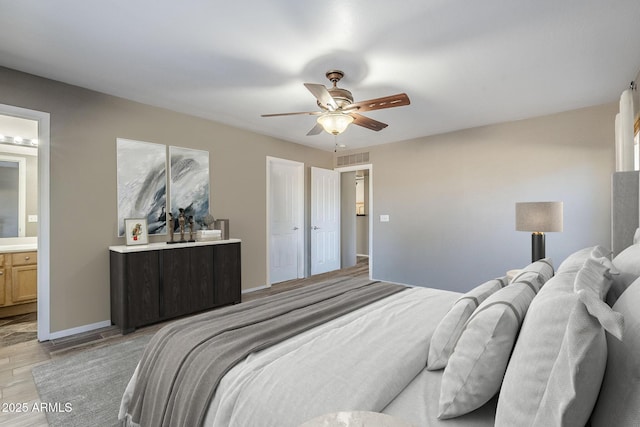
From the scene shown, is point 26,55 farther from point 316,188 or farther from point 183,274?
point 316,188

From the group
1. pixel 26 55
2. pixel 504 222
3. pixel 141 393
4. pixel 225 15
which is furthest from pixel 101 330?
pixel 504 222

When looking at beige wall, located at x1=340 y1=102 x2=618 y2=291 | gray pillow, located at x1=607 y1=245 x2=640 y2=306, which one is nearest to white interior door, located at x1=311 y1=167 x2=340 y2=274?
beige wall, located at x1=340 y1=102 x2=618 y2=291

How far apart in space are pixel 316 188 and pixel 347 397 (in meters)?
4.97

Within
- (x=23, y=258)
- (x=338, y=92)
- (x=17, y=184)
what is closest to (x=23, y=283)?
(x=23, y=258)

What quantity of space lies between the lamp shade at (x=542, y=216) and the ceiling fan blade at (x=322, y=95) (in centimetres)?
209

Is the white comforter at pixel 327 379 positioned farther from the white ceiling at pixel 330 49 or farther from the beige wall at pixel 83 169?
the beige wall at pixel 83 169

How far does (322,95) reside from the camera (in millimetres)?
2414

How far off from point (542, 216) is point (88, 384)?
398cm

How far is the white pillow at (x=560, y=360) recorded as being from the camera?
0.61m

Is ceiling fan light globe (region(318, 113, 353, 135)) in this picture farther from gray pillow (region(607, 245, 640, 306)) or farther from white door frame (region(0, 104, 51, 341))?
white door frame (region(0, 104, 51, 341))

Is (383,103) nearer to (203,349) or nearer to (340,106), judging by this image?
(340,106)

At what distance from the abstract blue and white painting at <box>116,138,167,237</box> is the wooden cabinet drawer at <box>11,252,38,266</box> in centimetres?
135

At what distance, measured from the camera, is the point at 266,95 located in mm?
3316

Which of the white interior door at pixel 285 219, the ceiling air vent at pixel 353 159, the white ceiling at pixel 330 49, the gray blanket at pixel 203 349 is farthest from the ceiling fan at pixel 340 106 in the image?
the ceiling air vent at pixel 353 159
